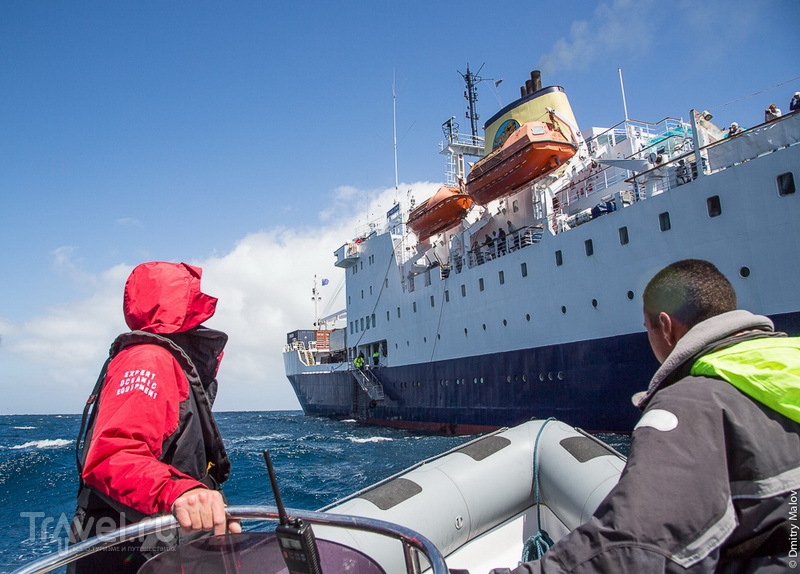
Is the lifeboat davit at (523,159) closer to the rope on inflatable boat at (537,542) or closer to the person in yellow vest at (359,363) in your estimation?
the person in yellow vest at (359,363)

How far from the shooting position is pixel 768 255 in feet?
29.8

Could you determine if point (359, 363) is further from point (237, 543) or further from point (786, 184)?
point (237, 543)

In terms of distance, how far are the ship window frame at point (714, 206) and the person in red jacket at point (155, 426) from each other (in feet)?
34.9

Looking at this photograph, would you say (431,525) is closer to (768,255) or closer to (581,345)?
(768,255)

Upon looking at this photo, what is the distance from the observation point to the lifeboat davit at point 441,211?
17766 mm

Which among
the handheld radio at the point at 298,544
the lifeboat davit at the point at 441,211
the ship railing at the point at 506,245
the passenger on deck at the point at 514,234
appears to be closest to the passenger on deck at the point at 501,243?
the ship railing at the point at 506,245

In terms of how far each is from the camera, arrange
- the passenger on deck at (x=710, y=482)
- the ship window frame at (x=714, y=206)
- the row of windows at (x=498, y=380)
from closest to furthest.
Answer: the passenger on deck at (x=710, y=482)
the ship window frame at (x=714, y=206)
the row of windows at (x=498, y=380)

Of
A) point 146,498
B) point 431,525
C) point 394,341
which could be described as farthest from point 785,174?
point 394,341

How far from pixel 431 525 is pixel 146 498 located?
97.4 inches

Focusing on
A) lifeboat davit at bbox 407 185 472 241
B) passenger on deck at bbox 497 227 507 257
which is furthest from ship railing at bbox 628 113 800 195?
lifeboat davit at bbox 407 185 472 241

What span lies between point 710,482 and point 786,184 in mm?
10391

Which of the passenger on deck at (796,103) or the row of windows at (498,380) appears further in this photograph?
the row of windows at (498,380)

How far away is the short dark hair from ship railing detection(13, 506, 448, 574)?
97 centimetres

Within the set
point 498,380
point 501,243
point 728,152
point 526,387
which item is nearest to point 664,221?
point 728,152
